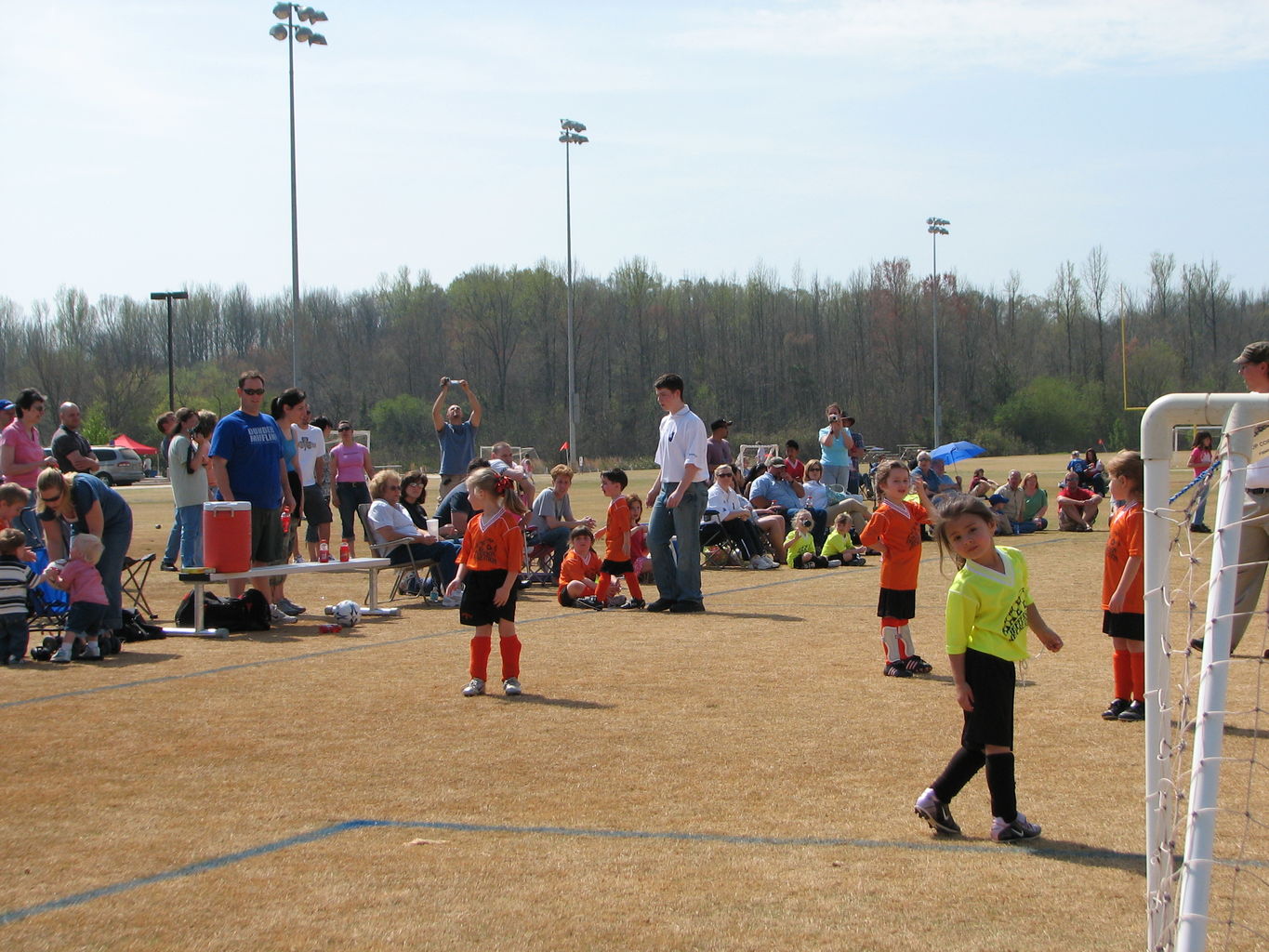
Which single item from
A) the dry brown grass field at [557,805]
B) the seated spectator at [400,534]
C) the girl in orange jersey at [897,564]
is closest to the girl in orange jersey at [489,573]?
the dry brown grass field at [557,805]

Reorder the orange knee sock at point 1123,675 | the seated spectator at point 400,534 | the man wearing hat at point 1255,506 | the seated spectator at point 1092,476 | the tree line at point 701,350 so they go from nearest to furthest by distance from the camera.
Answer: the orange knee sock at point 1123,675 → the man wearing hat at point 1255,506 → the seated spectator at point 400,534 → the seated spectator at point 1092,476 → the tree line at point 701,350

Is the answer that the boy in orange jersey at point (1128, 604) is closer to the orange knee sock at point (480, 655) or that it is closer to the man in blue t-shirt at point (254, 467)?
the orange knee sock at point (480, 655)

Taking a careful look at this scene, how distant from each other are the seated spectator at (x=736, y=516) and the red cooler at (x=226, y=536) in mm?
7241

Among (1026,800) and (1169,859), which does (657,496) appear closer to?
(1026,800)

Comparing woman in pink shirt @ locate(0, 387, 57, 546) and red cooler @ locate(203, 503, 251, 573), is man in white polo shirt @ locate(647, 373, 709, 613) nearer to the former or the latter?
red cooler @ locate(203, 503, 251, 573)

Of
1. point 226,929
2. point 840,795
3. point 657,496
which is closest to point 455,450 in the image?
point 657,496

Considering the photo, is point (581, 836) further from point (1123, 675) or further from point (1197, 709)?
point (1123, 675)

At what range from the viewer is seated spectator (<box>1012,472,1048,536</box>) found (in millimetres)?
22078

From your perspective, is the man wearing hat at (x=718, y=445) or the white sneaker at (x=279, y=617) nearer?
the white sneaker at (x=279, y=617)

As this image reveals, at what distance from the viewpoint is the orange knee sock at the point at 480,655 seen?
7.94 metres

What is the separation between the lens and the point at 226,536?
1049cm

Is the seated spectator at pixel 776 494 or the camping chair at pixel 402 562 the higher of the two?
the seated spectator at pixel 776 494

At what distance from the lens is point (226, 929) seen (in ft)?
13.2

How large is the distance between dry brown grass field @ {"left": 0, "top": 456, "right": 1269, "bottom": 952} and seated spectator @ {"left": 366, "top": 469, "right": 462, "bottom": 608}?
323 centimetres
